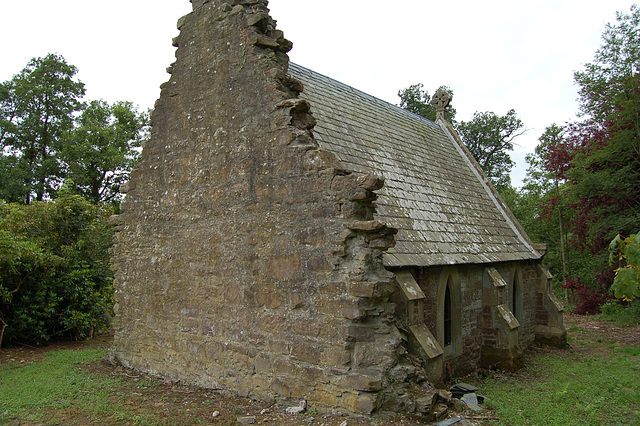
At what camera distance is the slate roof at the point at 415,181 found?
9.71 meters

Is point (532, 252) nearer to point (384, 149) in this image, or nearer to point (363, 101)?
point (384, 149)

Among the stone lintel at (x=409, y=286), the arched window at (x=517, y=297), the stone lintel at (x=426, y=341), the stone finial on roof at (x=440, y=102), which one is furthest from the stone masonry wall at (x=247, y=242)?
the stone finial on roof at (x=440, y=102)

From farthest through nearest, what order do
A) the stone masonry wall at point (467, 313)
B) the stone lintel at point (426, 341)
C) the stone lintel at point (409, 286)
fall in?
the stone masonry wall at point (467, 313) < the stone lintel at point (409, 286) < the stone lintel at point (426, 341)

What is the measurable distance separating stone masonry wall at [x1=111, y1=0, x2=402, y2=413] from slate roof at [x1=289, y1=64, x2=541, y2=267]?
217cm

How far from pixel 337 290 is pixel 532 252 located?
10.2 meters

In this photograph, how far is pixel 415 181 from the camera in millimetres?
11758

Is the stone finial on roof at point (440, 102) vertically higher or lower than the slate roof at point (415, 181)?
higher

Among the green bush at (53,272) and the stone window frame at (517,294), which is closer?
the green bush at (53,272)

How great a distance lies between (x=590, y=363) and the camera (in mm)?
11812

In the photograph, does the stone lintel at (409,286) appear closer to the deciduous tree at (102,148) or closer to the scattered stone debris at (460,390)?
the scattered stone debris at (460,390)

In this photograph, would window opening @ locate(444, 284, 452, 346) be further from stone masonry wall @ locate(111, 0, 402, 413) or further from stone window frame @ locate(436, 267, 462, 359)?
stone masonry wall @ locate(111, 0, 402, 413)

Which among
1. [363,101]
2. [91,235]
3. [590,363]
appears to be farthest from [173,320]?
[590,363]

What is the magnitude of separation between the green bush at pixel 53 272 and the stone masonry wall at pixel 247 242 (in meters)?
4.06

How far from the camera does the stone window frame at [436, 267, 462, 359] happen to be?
9.78 meters
